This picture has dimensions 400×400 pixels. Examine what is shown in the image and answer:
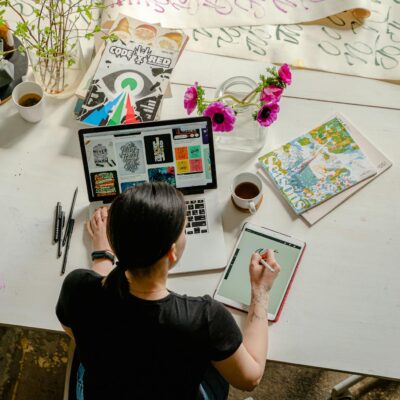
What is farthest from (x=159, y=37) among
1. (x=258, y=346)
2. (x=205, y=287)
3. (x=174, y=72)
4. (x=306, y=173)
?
(x=258, y=346)

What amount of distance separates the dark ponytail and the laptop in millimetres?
273

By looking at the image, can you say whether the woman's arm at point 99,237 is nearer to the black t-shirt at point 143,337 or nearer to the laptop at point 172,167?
the laptop at point 172,167

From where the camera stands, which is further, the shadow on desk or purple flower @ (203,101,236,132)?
the shadow on desk

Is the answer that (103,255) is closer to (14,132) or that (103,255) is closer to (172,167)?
(172,167)

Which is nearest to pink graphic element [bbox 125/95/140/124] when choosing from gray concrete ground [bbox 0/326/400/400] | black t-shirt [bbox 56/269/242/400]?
black t-shirt [bbox 56/269/242/400]

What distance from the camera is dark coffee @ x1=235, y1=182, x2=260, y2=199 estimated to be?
1.20 meters

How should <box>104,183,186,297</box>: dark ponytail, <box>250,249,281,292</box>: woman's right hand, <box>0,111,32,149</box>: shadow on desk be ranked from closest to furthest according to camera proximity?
<box>104,183,186,297</box>: dark ponytail, <box>250,249,281,292</box>: woman's right hand, <box>0,111,32,149</box>: shadow on desk

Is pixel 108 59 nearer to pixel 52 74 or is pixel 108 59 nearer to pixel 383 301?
pixel 52 74

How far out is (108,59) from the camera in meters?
1.33

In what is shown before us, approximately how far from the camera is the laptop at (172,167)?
1.15 meters

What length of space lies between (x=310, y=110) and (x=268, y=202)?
11.2 inches

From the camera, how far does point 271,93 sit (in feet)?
3.72

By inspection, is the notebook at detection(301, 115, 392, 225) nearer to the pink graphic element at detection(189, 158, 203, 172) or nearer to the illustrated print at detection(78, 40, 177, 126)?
the pink graphic element at detection(189, 158, 203, 172)

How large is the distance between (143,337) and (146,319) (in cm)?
3
